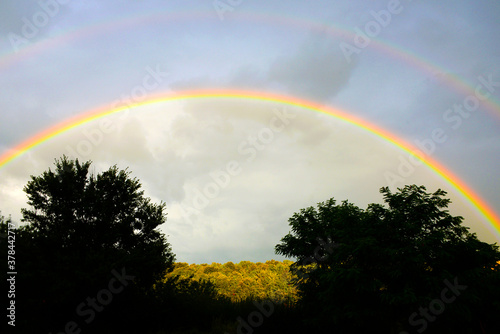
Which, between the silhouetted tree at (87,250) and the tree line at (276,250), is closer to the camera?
the tree line at (276,250)

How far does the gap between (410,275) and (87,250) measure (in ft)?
53.8

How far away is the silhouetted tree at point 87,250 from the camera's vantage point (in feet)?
57.0

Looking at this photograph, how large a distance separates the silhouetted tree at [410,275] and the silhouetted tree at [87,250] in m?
9.48

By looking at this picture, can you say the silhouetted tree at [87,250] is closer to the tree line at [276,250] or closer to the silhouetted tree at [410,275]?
the tree line at [276,250]

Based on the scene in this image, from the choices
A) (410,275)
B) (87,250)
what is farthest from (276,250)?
(87,250)

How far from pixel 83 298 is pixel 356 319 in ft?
42.3

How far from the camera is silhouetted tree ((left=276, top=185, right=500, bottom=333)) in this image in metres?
14.3

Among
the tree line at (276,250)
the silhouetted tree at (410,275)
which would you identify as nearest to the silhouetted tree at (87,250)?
the tree line at (276,250)

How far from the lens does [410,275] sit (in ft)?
47.9

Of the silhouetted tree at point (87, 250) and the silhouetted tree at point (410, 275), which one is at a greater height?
the silhouetted tree at point (87, 250)

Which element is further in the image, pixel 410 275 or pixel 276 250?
→ pixel 276 250

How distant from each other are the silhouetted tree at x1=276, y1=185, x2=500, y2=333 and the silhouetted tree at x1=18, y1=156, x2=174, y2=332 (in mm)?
9476

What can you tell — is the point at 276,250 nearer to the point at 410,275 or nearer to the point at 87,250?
the point at 410,275

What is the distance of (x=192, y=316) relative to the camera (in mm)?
19344
